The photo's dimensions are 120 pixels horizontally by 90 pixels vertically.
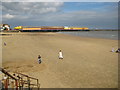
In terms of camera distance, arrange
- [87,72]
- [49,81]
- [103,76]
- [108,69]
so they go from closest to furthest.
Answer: [49,81] → [103,76] → [87,72] → [108,69]

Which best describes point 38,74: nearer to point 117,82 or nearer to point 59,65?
point 59,65

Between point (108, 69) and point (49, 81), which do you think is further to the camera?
point (108, 69)

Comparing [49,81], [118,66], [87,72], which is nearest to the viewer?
[49,81]

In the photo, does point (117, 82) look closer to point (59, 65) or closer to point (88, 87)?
point (88, 87)

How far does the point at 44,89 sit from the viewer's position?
29.7 feet

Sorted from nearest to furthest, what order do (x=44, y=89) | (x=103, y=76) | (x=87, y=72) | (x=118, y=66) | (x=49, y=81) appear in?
(x=44, y=89)
(x=49, y=81)
(x=103, y=76)
(x=87, y=72)
(x=118, y=66)

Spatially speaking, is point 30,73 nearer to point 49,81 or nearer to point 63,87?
point 49,81

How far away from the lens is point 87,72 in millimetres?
12164

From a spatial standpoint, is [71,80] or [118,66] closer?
[71,80]

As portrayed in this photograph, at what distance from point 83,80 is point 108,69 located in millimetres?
3709

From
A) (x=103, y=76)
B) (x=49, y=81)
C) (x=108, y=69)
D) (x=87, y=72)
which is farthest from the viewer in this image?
(x=108, y=69)

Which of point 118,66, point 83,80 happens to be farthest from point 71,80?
point 118,66

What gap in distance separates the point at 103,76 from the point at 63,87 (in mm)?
3783

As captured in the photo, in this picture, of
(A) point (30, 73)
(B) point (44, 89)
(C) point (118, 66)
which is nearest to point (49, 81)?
(B) point (44, 89)
